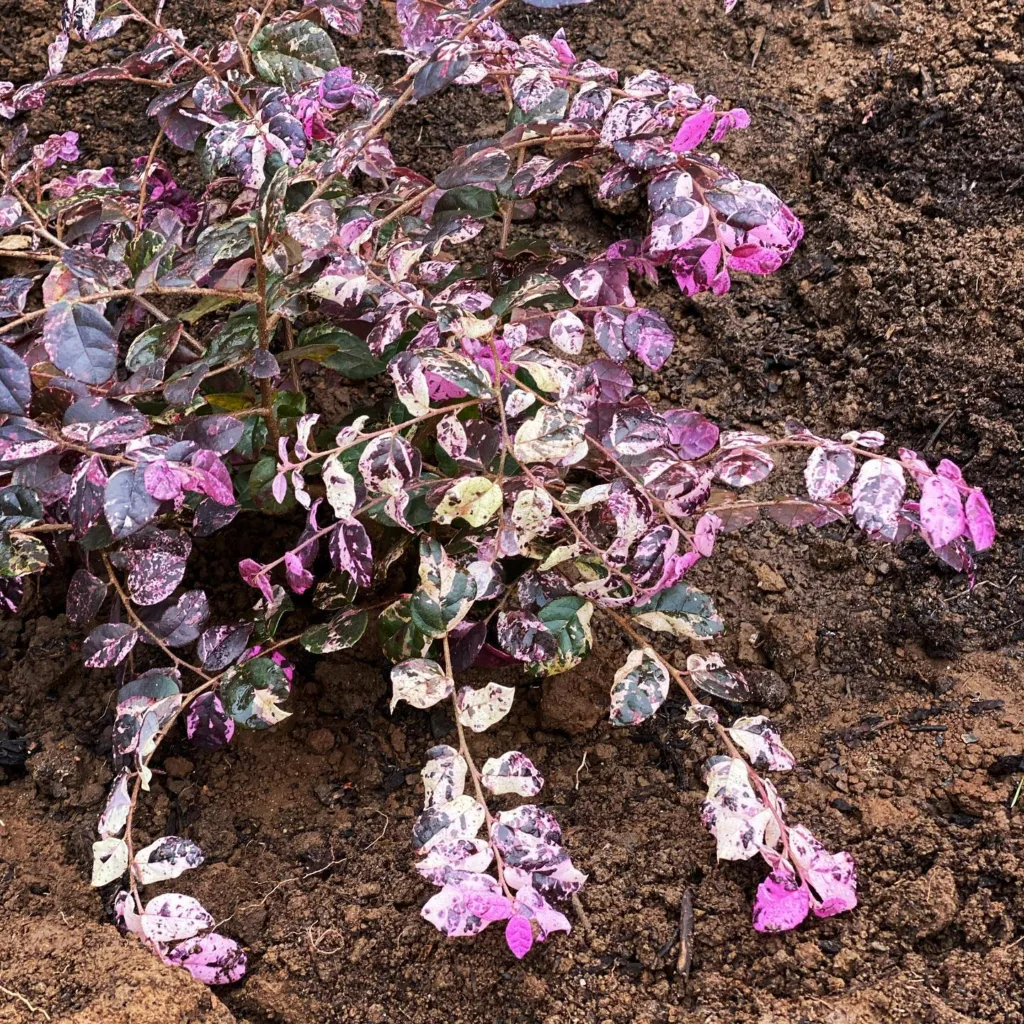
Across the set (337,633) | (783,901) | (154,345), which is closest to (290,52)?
(154,345)

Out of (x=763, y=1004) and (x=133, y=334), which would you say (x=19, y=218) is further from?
(x=763, y=1004)

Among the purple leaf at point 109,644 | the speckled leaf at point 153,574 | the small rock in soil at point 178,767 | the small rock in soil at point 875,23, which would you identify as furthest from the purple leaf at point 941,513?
the small rock in soil at point 875,23

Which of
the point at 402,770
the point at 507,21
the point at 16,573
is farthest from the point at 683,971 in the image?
the point at 507,21

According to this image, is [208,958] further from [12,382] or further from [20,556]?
[12,382]

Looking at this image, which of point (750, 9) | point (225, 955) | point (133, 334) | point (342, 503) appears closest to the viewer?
point (342, 503)

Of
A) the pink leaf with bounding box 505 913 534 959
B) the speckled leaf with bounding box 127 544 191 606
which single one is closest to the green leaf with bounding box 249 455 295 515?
the speckled leaf with bounding box 127 544 191 606

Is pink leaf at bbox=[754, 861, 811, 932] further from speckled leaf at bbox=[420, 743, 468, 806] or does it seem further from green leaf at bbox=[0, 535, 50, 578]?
green leaf at bbox=[0, 535, 50, 578]
